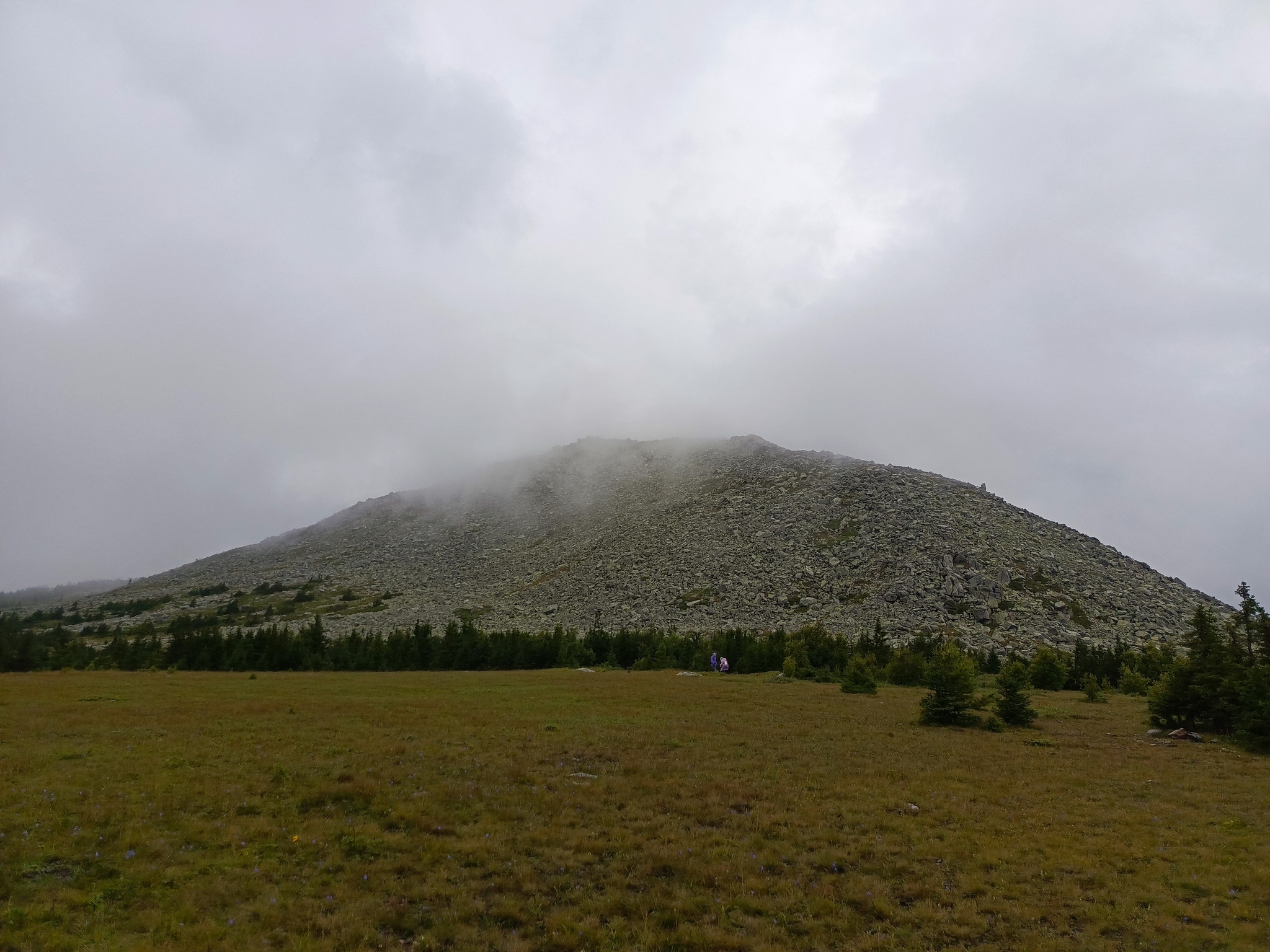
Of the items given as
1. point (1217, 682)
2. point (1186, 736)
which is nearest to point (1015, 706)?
point (1186, 736)

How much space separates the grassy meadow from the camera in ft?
37.0

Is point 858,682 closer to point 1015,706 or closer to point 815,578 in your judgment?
point 1015,706

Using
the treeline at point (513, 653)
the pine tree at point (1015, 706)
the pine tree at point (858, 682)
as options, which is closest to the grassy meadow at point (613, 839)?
the pine tree at point (1015, 706)

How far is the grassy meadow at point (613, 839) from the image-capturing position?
11.3m

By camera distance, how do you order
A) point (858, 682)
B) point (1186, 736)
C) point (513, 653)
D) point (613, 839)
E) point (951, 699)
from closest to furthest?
point (613, 839)
point (1186, 736)
point (951, 699)
point (858, 682)
point (513, 653)

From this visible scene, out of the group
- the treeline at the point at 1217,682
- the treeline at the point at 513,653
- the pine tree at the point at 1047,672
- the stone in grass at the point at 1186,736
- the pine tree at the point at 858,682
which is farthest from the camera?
the treeline at the point at 513,653

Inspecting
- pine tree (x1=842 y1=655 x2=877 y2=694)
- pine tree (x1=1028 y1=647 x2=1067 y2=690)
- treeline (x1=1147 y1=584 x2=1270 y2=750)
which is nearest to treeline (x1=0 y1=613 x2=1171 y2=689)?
pine tree (x1=1028 y1=647 x2=1067 y2=690)

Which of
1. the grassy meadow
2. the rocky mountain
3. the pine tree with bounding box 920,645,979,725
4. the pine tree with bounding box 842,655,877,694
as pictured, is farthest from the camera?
the rocky mountain

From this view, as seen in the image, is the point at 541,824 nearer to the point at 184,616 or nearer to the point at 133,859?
the point at 133,859

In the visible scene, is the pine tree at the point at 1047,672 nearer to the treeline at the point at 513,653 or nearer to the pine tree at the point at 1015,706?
the treeline at the point at 513,653

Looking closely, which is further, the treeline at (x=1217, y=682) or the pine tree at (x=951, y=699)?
the pine tree at (x=951, y=699)

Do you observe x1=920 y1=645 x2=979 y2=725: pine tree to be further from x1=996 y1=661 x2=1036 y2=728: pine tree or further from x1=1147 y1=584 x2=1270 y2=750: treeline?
x1=1147 y1=584 x2=1270 y2=750: treeline

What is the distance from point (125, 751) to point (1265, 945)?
32.2 m

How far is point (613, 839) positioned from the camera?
50.9ft
